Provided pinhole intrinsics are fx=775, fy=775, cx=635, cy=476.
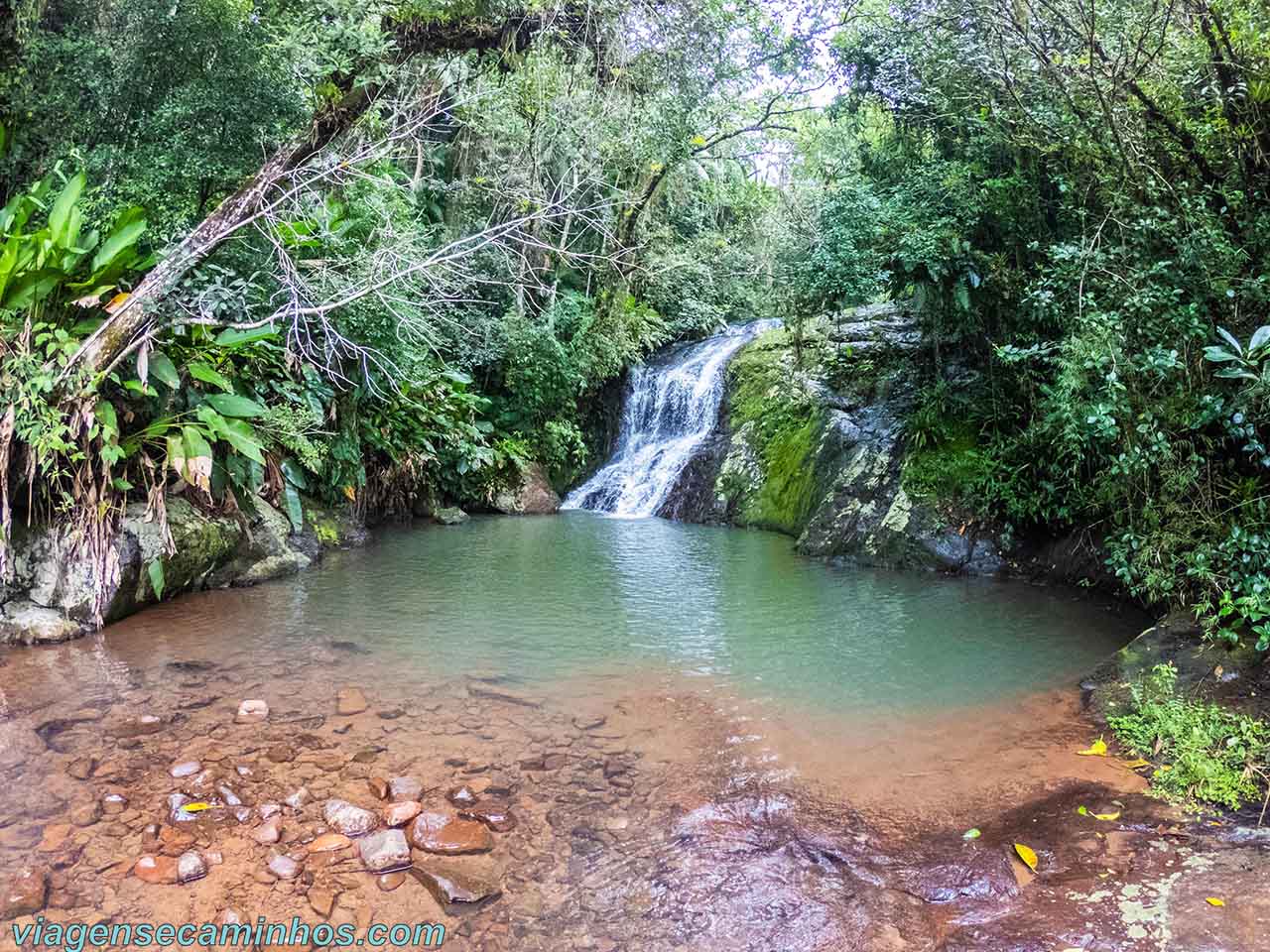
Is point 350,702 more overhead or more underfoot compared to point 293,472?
more underfoot

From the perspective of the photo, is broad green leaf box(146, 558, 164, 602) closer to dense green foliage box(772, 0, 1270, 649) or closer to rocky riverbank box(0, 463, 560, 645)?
rocky riverbank box(0, 463, 560, 645)

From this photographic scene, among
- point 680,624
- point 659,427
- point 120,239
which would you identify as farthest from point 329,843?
point 659,427

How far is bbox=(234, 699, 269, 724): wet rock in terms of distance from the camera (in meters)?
4.00

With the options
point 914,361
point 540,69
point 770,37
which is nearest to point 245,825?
point 914,361

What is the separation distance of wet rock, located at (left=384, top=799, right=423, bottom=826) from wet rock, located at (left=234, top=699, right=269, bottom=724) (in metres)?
1.27

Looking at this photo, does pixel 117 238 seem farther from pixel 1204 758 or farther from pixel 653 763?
pixel 1204 758

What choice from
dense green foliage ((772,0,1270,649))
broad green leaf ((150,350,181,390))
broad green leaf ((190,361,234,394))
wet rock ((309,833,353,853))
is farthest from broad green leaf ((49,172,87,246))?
Answer: dense green foliage ((772,0,1270,649))

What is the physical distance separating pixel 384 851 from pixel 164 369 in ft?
13.5

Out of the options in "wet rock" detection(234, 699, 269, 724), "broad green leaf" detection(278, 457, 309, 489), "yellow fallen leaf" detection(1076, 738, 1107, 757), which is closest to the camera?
"yellow fallen leaf" detection(1076, 738, 1107, 757)

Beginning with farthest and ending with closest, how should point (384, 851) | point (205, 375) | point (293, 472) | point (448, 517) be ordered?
point (448, 517)
point (293, 472)
point (205, 375)
point (384, 851)

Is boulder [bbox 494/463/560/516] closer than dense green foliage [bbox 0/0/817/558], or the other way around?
dense green foliage [bbox 0/0/817/558]

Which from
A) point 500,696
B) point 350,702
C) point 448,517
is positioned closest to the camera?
point 350,702

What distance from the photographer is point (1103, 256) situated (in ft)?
16.1

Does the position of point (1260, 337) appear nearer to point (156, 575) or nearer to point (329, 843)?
point (329, 843)
